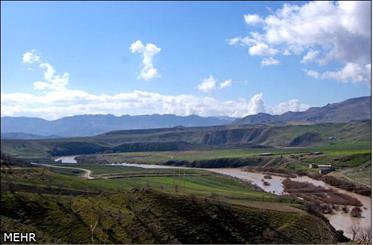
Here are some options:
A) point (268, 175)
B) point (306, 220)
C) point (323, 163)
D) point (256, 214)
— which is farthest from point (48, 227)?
point (268, 175)

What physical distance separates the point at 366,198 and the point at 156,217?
46.8 meters

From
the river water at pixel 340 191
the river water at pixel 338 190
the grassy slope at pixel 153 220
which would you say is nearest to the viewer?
the grassy slope at pixel 153 220

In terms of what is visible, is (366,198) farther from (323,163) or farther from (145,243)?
(145,243)

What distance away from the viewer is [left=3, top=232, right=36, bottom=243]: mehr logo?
36.6 meters

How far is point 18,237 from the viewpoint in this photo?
124 ft

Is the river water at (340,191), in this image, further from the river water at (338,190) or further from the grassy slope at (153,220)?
the grassy slope at (153,220)

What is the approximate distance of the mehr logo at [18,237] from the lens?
36625 mm

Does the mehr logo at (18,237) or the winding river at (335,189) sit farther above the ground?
the mehr logo at (18,237)

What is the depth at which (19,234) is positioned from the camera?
38.7 meters

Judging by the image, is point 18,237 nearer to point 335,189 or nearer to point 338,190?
point 338,190

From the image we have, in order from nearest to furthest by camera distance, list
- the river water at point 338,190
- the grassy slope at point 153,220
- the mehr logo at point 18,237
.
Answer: the mehr logo at point 18,237, the grassy slope at point 153,220, the river water at point 338,190

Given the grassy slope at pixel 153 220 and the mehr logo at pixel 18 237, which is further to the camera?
the grassy slope at pixel 153 220

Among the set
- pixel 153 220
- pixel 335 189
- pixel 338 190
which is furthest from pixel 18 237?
pixel 335 189

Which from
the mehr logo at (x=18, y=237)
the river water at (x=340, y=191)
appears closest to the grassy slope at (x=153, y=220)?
the mehr logo at (x=18, y=237)
